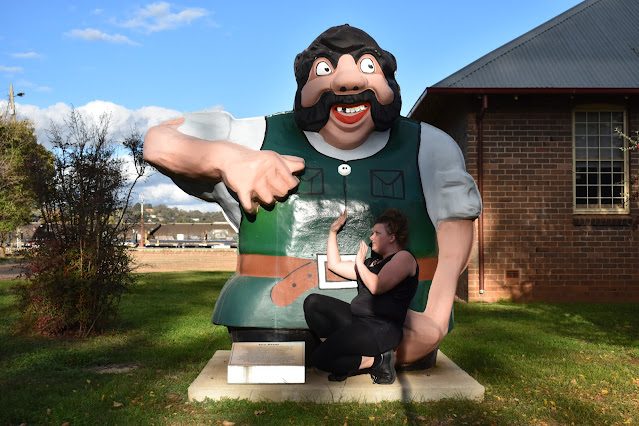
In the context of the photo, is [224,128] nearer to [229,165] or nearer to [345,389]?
[229,165]

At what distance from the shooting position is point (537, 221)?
9.31 meters

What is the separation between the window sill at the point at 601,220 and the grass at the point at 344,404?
1309mm

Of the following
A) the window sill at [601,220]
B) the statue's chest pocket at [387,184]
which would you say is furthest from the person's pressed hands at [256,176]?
the window sill at [601,220]

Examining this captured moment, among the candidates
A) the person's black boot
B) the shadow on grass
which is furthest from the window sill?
the person's black boot

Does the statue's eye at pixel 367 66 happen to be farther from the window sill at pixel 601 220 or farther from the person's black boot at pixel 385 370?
the window sill at pixel 601 220

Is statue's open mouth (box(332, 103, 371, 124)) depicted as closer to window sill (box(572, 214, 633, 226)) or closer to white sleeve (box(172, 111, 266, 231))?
white sleeve (box(172, 111, 266, 231))

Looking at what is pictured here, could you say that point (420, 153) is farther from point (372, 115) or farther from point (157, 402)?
point (157, 402)

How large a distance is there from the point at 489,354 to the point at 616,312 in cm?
386

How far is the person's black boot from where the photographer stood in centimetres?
331

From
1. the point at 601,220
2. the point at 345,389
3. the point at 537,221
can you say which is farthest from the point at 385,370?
the point at 601,220

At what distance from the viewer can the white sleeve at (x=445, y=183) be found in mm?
3484

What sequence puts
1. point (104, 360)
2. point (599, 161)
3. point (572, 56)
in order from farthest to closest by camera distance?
point (572, 56), point (599, 161), point (104, 360)

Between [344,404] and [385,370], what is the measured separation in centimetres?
31

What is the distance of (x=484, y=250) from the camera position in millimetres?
9297
